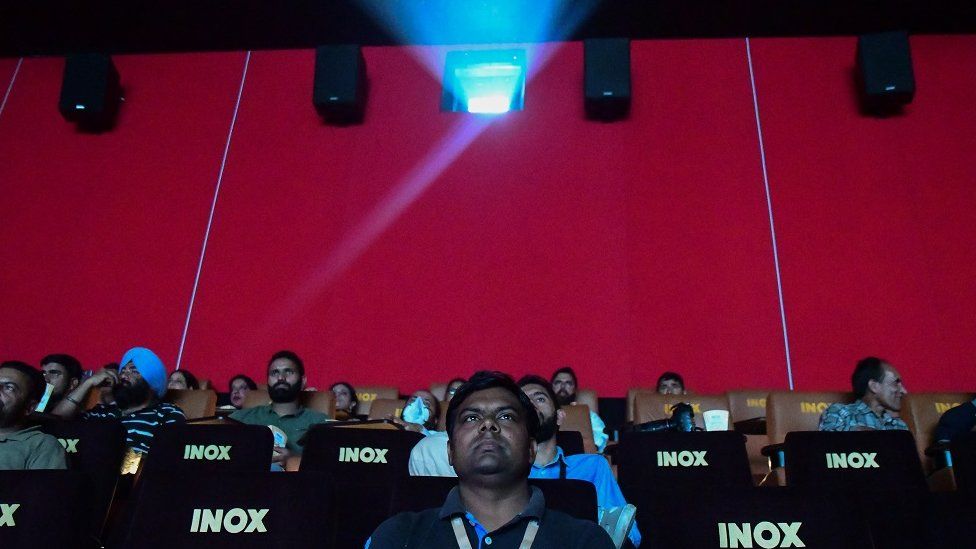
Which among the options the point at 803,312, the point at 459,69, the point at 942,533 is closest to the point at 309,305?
the point at 459,69

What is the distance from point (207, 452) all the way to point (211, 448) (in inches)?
0.9

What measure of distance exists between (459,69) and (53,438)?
5497 mm

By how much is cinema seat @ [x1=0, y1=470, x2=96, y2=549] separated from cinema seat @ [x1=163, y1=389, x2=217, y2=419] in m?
2.41

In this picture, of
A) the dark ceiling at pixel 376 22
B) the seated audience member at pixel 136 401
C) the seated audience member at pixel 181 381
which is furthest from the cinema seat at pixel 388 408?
the dark ceiling at pixel 376 22

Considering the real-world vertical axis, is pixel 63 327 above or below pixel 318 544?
above

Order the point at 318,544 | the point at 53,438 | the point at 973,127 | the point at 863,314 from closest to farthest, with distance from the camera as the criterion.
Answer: the point at 318,544 → the point at 53,438 → the point at 863,314 → the point at 973,127

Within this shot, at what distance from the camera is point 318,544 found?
6.91 feet

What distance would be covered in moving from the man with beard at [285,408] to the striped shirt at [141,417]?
0.36 metres

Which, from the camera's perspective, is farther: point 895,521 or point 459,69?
point 459,69

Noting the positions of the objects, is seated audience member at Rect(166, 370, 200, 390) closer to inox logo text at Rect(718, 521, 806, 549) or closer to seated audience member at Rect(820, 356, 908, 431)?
seated audience member at Rect(820, 356, 908, 431)

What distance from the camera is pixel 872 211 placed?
683cm

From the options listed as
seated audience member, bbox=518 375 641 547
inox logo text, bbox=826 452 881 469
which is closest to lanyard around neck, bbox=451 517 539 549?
seated audience member, bbox=518 375 641 547

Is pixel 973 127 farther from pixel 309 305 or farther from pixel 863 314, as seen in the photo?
pixel 309 305

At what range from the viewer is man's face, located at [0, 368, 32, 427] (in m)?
3.06
